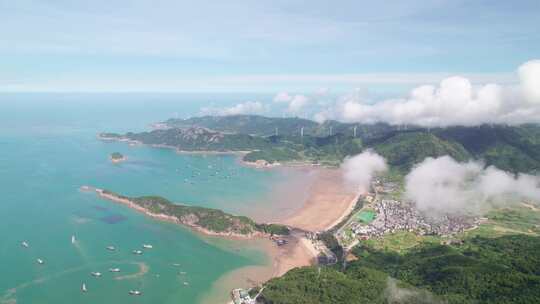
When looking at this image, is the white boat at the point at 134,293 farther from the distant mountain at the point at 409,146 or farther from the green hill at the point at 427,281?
the distant mountain at the point at 409,146

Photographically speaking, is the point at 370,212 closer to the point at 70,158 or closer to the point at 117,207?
the point at 117,207

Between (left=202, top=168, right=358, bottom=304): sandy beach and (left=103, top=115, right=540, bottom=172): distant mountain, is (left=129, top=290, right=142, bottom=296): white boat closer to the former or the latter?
(left=202, top=168, right=358, bottom=304): sandy beach

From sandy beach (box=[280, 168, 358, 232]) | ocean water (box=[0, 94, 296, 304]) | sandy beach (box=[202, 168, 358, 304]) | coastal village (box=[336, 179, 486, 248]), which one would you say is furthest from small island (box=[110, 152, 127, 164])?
coastal village (box=[336, 179, 486, 248])

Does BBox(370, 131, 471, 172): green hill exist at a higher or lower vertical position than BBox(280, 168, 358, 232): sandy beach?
higher

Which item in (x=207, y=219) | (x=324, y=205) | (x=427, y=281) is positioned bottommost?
(x=324, y=205)

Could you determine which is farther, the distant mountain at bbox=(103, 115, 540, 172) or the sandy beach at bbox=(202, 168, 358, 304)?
the distant mountain at bbox=(103, 115, 540, 172)

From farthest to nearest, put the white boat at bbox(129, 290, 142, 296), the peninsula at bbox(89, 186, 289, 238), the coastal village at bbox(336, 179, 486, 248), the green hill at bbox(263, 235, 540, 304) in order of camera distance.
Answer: the coastal village at bbox(336, 179, 486, 248) < the peninsula at bbox(89, 186, 289, 238) < the white boat at bbox(129, 290, 142, 296) < the green hill at bbox(263, 235, 540, 304)

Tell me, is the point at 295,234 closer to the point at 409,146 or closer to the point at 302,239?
the point at 302,239

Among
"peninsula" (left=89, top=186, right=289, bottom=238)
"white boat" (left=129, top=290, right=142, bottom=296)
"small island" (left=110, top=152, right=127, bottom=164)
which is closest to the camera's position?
"white boat" (left=129, top=290, right=142, bottom=296)

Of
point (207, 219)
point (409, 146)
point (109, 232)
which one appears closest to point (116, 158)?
point (109, 232)

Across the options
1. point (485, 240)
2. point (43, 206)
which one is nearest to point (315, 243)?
point (485, 240)

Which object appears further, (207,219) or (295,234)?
(207,219)

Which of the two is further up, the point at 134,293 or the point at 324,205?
the point at 324,205
